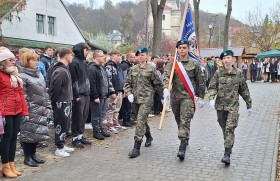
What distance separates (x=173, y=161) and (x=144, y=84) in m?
1.62

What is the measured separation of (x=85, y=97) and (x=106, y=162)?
1679 mm

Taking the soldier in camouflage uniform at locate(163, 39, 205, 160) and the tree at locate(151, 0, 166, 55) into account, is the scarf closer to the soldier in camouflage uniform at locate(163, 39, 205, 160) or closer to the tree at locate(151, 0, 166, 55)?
the soldier in camouflage uniform at locate(163, 39, 205, 160)

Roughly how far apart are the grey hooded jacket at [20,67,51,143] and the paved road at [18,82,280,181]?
0.60 m

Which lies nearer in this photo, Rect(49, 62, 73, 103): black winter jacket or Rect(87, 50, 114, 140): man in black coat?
Rect(49, 62, 73, 103): black winter jacket

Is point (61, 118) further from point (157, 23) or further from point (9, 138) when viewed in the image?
point (157, 23)

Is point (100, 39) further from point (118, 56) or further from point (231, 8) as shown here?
point (118, 56)

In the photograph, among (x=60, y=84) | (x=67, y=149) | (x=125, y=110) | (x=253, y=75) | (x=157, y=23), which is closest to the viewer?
(x=60, y=84)

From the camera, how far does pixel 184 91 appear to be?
6.73 metres

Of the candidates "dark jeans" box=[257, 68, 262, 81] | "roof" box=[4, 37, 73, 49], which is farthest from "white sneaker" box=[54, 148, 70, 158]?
"dark jeans" box=[257, 68, 262, 81]

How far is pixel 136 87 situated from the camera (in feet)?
23.6

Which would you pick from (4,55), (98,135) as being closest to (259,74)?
(98,135)

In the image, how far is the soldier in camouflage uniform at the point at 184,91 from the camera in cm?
667

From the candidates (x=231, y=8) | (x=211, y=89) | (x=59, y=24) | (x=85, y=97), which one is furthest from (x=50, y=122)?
(x=59, y=24)

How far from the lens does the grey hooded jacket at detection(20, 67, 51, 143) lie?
6.16 metres
